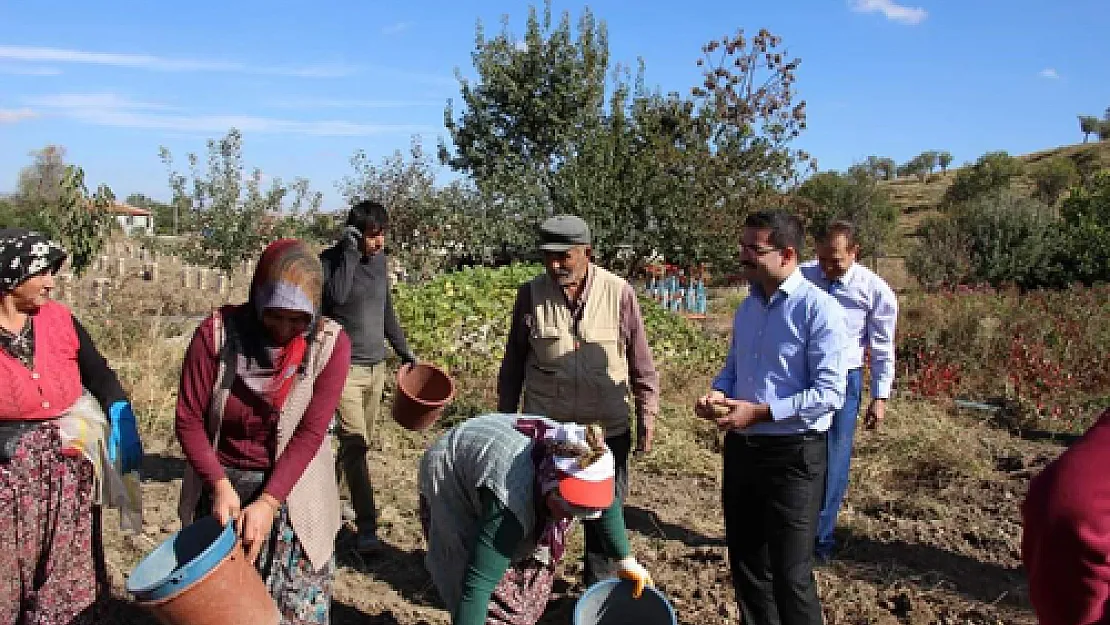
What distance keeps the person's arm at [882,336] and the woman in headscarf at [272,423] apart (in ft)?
8.93

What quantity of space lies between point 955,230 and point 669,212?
884 cm

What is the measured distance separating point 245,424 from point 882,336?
9.96ft

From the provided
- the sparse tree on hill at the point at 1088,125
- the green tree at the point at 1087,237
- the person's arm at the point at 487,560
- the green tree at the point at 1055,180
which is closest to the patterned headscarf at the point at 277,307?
the person's arm at the point at 487,560

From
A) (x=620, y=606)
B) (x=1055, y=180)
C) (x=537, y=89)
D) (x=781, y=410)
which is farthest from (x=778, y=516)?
(x=1055, y=180)

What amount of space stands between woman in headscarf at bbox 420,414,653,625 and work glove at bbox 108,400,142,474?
40.7 inches

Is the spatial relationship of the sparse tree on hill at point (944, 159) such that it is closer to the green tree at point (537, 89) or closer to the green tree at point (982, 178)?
the green tree at point (982, 178)

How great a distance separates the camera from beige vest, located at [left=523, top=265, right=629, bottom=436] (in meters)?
3.37

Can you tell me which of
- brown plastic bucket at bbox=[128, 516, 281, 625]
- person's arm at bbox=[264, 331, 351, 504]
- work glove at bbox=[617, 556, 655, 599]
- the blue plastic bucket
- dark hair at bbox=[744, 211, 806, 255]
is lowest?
the blue plastic bucket

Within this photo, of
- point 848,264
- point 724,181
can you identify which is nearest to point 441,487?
point 848,264

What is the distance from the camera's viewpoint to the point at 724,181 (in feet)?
43.9

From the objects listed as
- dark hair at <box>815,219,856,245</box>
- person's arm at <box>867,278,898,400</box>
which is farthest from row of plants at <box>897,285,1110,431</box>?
dark hair at <box>815,219,856,245</box>

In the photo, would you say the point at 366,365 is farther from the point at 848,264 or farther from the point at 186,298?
the point at 186,298

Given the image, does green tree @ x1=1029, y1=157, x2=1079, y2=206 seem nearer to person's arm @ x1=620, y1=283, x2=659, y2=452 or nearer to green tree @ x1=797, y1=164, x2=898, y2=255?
green tree @ x1=797, y1=164, x2=898, y2=255

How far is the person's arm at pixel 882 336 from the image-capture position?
4031 millimetres
